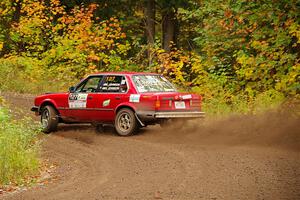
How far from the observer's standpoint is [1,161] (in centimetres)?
1055

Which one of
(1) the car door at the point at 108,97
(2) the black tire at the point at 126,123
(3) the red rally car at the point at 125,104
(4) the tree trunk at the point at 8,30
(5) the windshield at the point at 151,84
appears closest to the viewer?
(3) the red rally car at the point at 125,104

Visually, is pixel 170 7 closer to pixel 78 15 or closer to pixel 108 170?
pixel 78 15

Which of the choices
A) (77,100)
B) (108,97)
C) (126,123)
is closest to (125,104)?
(126,123)

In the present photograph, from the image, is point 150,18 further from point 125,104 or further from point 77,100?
point 125,104

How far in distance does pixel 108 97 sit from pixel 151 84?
1.14 metres

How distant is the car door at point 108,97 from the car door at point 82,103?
0.08 metres

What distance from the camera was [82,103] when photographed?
1647 centimetres

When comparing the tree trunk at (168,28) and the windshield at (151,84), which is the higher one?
the tree trunk at (168,28)

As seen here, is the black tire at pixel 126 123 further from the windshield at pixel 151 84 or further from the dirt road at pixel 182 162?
the windshield at pixel 151 84

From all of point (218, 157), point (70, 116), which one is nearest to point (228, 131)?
point (218, 157)

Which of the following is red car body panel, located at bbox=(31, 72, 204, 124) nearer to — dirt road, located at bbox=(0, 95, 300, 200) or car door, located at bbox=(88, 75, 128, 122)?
car door, located at bbox=(88, 75, 128, 122)

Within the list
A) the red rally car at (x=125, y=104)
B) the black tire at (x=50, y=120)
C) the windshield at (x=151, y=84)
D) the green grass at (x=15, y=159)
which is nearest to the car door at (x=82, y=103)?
the red rally car at (x=125, y=104)

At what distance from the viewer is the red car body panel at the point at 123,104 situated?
49.4ft

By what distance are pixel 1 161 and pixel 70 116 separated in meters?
6.34
